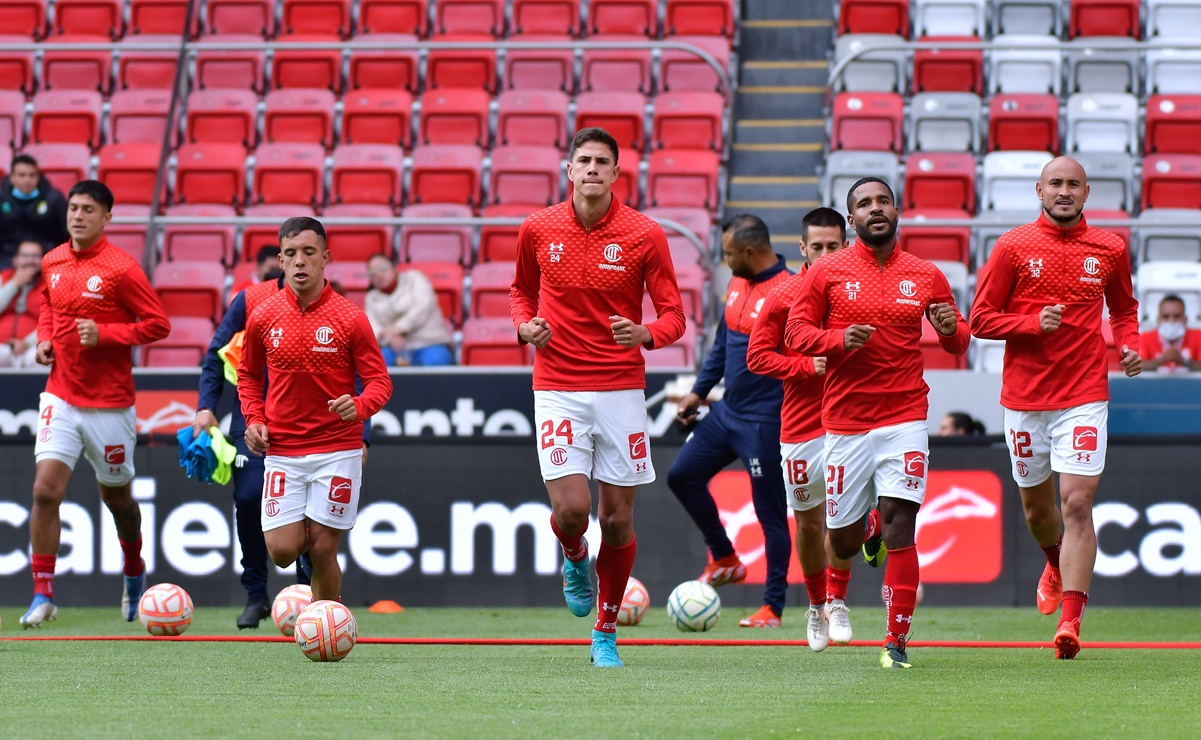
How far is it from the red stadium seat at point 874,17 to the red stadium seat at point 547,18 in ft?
9.18

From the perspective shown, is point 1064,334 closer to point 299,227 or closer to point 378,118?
point 299,227

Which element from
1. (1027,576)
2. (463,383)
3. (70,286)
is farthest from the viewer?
(463,383)

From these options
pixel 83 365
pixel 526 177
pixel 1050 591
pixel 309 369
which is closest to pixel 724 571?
pixel 1050 591

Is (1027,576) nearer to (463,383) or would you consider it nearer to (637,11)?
(463,383)

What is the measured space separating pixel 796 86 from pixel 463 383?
23.1ft

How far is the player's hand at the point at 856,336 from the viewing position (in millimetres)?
7133

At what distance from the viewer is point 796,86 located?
18.0m

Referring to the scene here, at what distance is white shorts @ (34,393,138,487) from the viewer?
9938 mm

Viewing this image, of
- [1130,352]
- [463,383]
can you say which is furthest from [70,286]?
[1130,352]

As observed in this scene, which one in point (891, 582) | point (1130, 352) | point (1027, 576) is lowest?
point (1027, 576)

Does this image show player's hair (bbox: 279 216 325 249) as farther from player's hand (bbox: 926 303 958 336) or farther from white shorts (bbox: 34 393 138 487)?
player's hand (bbox: 926 303 958 336)

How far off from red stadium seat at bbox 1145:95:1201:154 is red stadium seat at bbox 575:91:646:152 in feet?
Result: 15.9

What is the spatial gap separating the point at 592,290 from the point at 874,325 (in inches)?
49.2

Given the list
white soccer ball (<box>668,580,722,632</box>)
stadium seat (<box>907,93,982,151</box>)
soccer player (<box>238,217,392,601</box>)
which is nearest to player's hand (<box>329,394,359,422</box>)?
soccer player (<box>238,217,392,601</box>)
